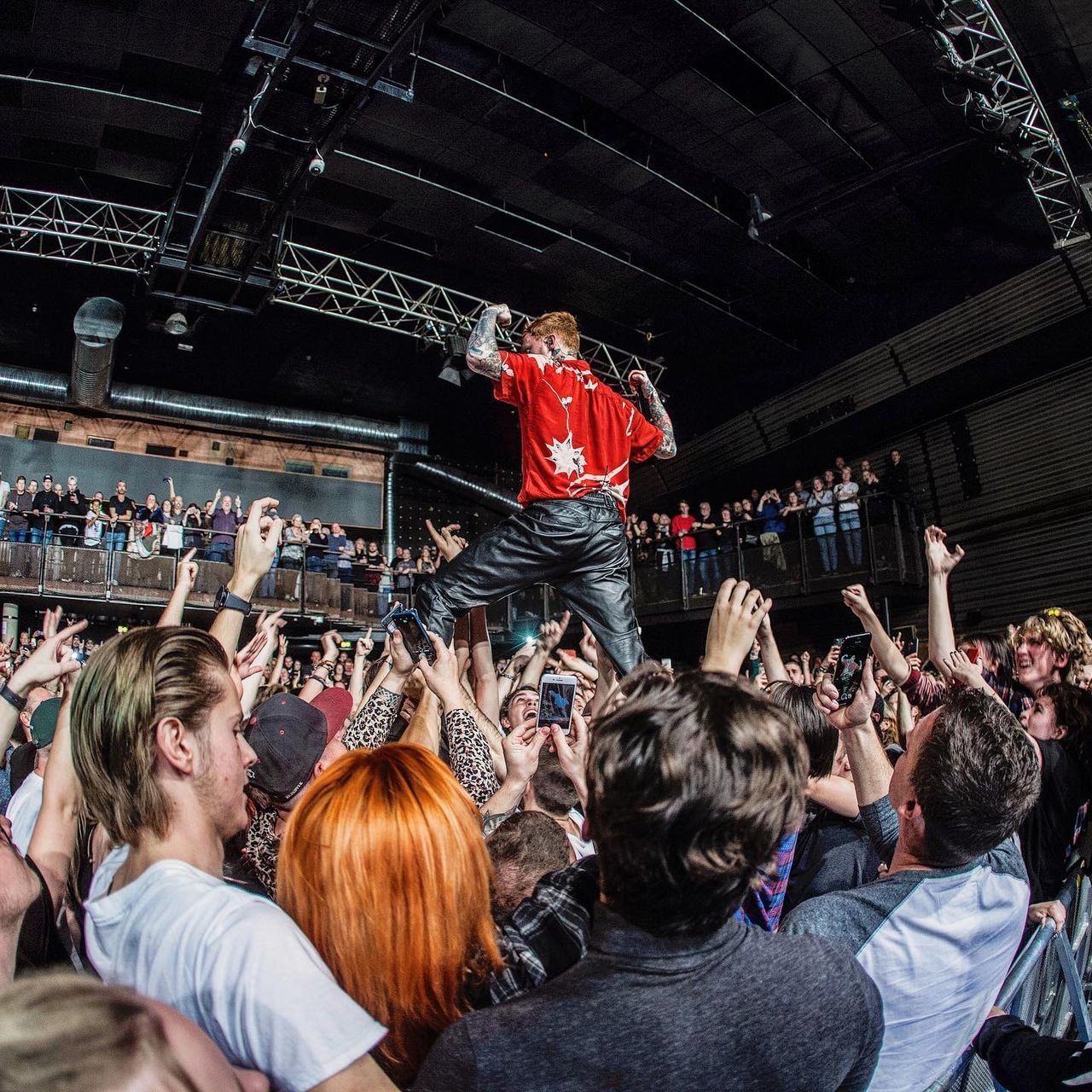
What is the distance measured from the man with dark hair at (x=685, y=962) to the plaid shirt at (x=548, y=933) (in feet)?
0.39

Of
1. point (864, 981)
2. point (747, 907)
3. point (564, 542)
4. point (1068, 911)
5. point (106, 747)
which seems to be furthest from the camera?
point (564, 542)

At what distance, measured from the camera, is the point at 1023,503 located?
11.6m

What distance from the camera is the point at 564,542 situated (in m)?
3.57

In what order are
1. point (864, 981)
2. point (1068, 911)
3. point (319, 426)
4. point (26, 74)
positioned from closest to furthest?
point (864, 981)
point (1068, 911)
point (26, 74)
point (319, 426)

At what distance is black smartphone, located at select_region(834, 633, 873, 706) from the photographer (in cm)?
236

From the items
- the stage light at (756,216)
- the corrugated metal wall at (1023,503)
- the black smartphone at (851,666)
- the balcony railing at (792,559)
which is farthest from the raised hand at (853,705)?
the corrugated metal wall at (1023,503)

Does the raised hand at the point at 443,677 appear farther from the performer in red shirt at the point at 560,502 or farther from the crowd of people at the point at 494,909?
the performer in red shirt at the point at 560,502

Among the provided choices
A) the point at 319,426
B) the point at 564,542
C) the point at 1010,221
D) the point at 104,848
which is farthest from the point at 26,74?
the point at 1010,221

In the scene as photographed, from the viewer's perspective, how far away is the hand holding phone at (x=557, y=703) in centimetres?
228

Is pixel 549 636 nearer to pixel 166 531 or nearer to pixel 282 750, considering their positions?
pixel 282 750

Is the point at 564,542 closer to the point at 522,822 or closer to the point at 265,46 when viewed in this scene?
the point at 522,822

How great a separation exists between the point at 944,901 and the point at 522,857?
0.83m

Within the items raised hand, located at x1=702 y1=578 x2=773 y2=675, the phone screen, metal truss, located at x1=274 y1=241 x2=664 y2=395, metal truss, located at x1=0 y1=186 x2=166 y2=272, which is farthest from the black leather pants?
metal truss, located at x1=0 y1=186 x2=166 y2=272

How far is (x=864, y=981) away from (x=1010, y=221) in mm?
12093
